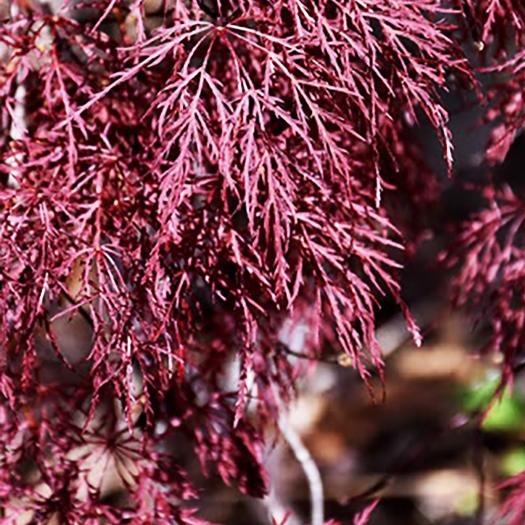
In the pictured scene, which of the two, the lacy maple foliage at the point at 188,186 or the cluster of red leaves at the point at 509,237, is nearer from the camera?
the lacy maple foliage at the point at 188,186

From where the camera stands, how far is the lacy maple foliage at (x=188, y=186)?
920mm

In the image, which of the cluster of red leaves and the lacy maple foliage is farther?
the cluster of red leaves

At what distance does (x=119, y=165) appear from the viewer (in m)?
1.07

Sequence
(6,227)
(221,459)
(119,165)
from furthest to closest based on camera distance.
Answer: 1. (221,459)
2. (119,165)
3. (6,227)

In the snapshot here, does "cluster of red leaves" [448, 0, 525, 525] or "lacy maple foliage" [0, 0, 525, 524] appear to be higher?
"lacy maple foliage" [0, 0, 525, 524]

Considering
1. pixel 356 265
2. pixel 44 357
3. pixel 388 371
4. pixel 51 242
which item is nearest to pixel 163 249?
pixel 51 242

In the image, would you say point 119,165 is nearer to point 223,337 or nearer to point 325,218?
point 325,218

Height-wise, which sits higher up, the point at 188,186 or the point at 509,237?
the point at 188,186

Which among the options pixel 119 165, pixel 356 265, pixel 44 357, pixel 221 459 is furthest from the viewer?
pixel 356 265

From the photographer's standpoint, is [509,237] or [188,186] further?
[509,237]

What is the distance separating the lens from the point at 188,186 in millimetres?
Result: 982

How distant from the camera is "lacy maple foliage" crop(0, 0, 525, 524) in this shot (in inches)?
36.2

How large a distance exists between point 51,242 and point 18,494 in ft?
1.20

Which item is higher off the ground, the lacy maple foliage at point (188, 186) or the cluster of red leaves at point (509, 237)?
the lacy maple foliage at point (188, 186)
